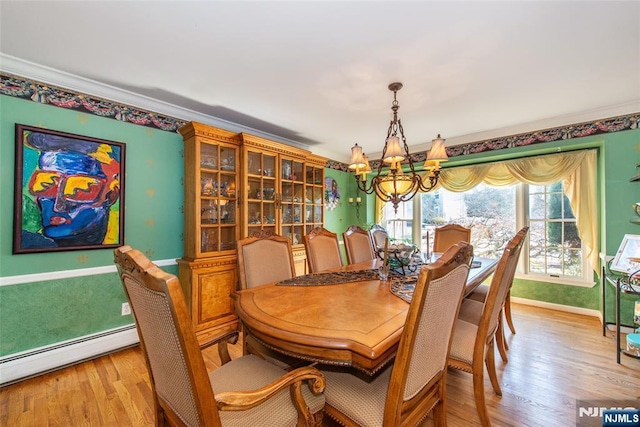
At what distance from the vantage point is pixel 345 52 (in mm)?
1817

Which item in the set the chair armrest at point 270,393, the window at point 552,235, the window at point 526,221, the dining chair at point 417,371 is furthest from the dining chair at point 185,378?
the window at point 552,235

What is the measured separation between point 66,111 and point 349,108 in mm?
2486

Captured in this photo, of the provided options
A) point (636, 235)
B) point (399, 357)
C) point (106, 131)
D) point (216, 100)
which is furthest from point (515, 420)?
point (106, 131)

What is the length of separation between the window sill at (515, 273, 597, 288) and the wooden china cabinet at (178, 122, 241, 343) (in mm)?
3816

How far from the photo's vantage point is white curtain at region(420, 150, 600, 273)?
3.04m

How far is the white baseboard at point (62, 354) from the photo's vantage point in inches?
76.3

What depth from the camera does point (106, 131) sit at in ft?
7.79

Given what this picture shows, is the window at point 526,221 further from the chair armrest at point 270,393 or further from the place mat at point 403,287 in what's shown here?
the chair armrest at point 270,393

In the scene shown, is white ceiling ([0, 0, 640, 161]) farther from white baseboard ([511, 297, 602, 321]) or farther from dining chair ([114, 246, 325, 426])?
white baseboard ([511, 297, 602, 321])

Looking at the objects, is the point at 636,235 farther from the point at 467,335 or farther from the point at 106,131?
the point at 106,131

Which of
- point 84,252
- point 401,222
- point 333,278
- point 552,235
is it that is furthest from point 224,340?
point 552,235

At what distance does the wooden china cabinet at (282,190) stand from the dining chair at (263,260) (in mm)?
1002

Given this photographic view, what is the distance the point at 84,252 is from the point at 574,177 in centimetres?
519

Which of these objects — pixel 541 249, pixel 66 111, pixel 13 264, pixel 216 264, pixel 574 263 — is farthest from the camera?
pixel 541 249
